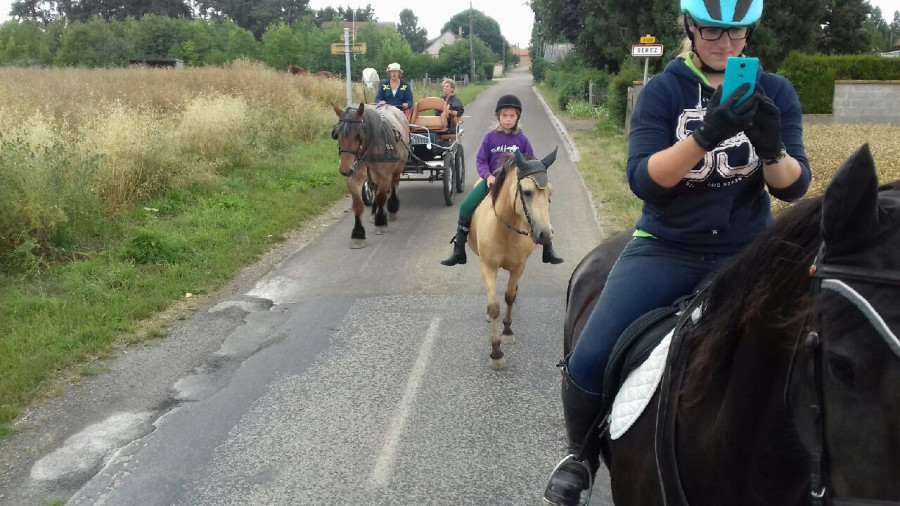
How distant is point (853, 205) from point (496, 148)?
610 centimetres

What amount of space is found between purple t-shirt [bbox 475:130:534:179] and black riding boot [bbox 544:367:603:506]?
15.2 ft

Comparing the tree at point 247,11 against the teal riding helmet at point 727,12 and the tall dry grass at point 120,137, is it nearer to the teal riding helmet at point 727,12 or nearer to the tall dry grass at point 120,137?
the tall dry grass at point 120,137

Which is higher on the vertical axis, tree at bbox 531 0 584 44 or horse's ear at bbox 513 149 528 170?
tree at bbox 531 0 584 44

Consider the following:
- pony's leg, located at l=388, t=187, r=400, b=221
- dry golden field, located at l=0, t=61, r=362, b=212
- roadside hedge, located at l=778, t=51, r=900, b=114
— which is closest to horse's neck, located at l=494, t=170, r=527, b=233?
pony's leg, located at l=388, t=187, r=400, b=221

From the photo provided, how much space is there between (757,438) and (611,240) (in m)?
2.27

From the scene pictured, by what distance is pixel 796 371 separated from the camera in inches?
53.9

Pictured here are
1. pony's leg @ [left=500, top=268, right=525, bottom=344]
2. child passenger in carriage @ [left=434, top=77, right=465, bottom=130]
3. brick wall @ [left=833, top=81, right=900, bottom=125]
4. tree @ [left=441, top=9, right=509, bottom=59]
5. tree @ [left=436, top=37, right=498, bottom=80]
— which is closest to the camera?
pony's leg @ [left=500, top=268, right=525, bottom=344]

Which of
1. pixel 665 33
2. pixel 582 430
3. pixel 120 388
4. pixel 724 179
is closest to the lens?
pixel 724 179

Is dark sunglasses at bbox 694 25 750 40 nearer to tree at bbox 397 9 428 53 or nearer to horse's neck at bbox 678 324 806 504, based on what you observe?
horse's neck at bbox 678 324 806 504

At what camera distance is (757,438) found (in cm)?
156

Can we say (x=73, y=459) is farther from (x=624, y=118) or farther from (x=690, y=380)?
(x=624, y=118)

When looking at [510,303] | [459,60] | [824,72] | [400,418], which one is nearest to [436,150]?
[510,303]

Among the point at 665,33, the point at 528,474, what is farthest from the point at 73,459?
the point at 665,33

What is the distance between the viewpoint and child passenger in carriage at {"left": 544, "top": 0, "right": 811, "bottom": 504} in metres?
2.06
